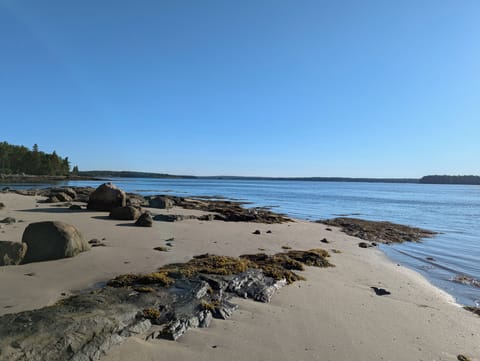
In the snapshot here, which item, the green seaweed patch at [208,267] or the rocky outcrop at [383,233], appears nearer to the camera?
the green seaweed patch at [208,267]

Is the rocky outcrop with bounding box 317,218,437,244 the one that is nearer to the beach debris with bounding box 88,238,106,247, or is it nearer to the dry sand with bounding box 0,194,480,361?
the dry sand with bounding box 0,194,480,361

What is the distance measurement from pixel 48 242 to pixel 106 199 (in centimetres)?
1106

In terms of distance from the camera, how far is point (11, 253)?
24.6 feet

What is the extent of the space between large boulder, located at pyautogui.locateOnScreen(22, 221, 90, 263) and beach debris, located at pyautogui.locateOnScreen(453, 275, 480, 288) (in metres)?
10.6

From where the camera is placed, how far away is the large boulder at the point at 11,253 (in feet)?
24.3

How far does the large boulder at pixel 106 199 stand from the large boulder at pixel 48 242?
1051 cm

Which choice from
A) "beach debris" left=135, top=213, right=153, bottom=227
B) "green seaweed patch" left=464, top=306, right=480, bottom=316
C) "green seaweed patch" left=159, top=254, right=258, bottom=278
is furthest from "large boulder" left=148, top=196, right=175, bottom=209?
"green seaweed patch" left=464, top=306, right=480, bottom=316

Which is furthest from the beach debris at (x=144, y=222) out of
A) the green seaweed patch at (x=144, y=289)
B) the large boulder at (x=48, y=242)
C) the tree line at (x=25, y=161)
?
the tree line at (x=25, y=161)

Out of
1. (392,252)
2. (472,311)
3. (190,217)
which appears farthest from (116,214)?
(472,311)

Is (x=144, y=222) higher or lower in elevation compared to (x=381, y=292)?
higher

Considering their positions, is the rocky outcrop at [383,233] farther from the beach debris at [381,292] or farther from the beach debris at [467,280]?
the beach debris at [381,292]

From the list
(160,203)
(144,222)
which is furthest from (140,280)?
(160,203)

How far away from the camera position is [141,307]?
16.7 ft

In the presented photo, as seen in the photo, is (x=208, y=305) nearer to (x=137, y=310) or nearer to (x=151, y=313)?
(x=151, y=313)
